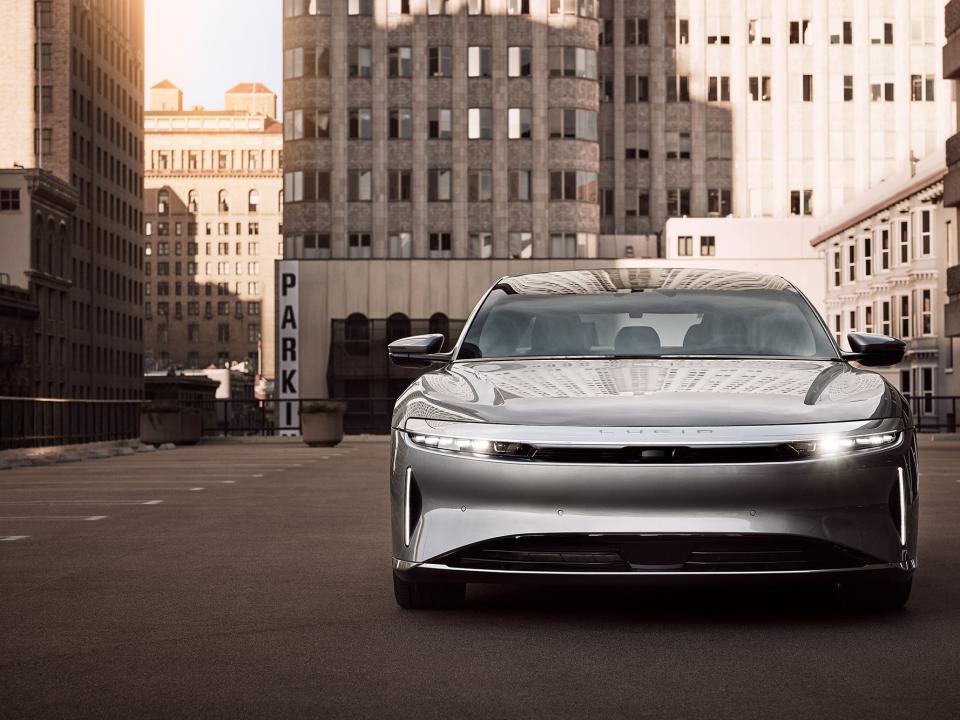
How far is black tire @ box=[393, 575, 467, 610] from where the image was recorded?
638 centimetres

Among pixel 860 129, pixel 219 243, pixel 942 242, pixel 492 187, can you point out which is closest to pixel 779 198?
pixel 860 129

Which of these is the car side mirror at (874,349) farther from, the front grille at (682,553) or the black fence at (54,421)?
the black fence at (54,421)

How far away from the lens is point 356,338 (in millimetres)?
62625

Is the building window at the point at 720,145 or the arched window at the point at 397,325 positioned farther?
the building window at the point at 720,145

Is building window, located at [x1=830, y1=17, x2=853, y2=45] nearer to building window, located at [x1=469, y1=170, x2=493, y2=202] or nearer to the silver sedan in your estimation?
building window, located at [x1=469, y1=170, x2=493, y2=202]

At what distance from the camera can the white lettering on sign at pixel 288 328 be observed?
61.6 metres

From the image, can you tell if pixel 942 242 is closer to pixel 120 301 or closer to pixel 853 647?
pixel 853 647

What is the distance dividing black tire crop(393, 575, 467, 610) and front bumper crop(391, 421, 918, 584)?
0.37 meters

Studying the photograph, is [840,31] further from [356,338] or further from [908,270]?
[356,338]

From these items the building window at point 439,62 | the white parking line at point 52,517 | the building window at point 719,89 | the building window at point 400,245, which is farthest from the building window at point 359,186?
the white parking line at point 52,517

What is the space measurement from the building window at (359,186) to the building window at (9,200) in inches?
1385

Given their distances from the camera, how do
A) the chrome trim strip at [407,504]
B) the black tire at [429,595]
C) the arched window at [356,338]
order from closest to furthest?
the chrome trim strip at [407,504], the black tire at [429,595], the arched window at [356,338]

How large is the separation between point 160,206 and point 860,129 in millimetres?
129686

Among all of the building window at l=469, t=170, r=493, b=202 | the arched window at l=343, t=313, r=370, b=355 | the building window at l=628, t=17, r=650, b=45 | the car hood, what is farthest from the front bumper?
the building window at l=628, t=17, r=650, b=45
